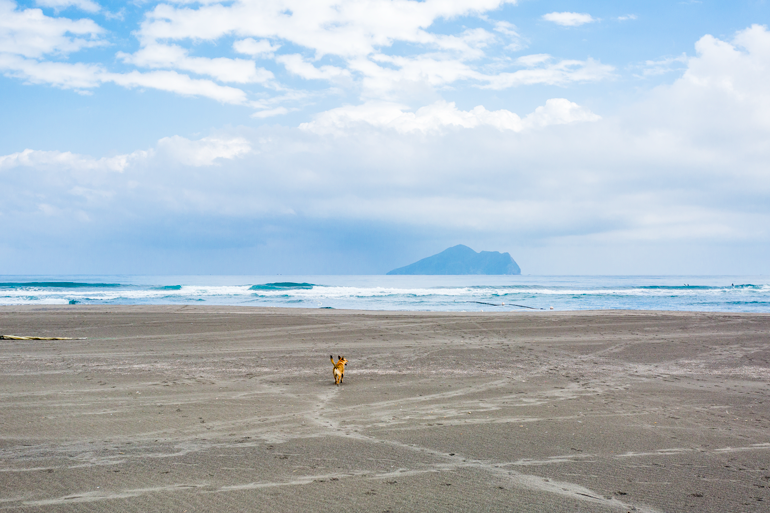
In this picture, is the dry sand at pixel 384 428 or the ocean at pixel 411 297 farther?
the ocean at pixel 411 297

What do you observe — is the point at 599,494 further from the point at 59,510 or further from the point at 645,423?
the point at 59,510

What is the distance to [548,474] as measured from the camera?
15.3 ft

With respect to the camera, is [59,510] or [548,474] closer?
[59,510]

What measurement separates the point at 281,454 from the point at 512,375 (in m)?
5.88

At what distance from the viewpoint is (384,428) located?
6.21m

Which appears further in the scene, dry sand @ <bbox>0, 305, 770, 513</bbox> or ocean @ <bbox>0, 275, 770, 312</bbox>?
ocean @ <bbox>0, 275, 770, 312</bbox>

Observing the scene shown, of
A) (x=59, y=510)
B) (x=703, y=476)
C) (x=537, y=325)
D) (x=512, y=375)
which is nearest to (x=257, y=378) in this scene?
(x=512, y=375)

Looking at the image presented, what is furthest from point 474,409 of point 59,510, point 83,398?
point 83,398

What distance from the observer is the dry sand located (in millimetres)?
4184

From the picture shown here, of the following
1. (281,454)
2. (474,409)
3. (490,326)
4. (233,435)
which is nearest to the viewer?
(281,454)

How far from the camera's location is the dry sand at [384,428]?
418 centimetres

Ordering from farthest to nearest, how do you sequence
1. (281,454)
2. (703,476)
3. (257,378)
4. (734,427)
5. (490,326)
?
(490,326)
(257,378)
(734,427)
(281,454)
(703,476)

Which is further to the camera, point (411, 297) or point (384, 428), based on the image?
point (411, 297)

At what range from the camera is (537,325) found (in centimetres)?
1830
